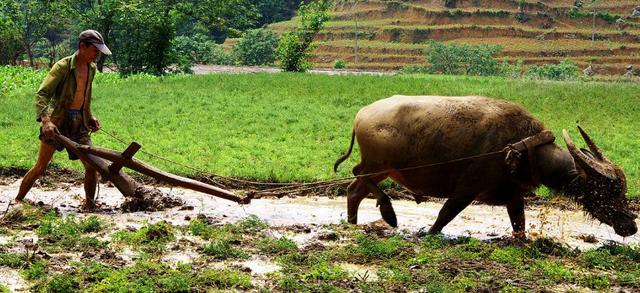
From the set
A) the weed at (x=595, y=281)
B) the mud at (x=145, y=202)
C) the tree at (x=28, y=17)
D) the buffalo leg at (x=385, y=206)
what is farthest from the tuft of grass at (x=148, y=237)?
the tree at (x=28, y=17)

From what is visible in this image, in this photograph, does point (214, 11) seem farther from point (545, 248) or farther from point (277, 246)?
point (545, 248)

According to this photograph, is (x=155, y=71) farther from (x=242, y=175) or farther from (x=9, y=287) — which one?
(x=9, y=287)

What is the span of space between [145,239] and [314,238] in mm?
1701

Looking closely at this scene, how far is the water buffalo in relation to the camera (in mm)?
7398

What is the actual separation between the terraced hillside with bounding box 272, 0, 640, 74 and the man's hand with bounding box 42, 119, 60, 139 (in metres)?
42.5

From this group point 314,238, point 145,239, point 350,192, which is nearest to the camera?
point 145,239

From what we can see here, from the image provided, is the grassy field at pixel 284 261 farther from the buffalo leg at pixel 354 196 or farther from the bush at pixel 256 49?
the bush at pixel 256 49

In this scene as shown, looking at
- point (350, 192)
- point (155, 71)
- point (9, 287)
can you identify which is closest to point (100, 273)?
point (9, 287)

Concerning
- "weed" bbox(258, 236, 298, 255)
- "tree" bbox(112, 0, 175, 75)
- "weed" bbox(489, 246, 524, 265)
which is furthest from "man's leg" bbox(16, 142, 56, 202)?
"tree" bbox(112, 0, 175, 75)

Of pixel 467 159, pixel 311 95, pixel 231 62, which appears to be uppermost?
pixel 467 159

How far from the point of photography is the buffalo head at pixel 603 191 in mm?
7324

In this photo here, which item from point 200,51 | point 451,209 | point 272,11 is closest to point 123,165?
point 451,209

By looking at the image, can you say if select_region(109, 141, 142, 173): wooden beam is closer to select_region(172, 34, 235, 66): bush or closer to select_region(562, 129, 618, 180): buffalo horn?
select_region(562, 129, 618, 180): buffalo horn

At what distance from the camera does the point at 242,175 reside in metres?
12.2
